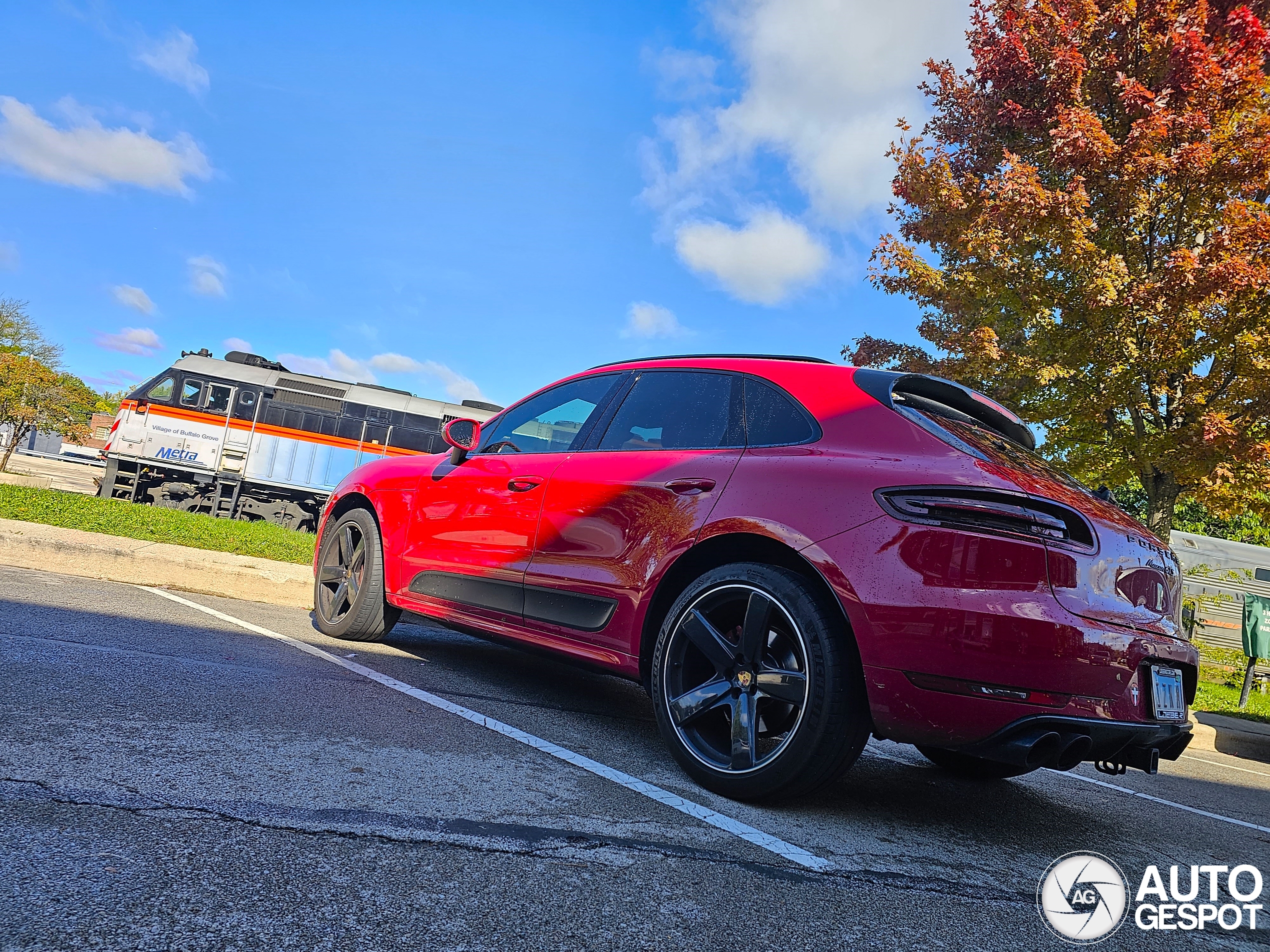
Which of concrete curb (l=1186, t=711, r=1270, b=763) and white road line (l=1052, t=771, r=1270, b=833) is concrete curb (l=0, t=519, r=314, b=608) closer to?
white road line (l=1052, t=771, r=1270, b=833)

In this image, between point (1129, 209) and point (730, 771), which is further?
point (1129, 209)

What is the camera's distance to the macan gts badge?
97.2 inches

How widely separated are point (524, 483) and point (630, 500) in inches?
29.5

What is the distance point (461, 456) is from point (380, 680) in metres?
1.26

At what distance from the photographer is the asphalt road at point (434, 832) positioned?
5.22 feet

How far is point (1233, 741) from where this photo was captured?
7.58 meters

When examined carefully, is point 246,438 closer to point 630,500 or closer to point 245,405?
point 245,405

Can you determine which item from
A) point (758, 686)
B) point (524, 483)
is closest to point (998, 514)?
point (758, 686)

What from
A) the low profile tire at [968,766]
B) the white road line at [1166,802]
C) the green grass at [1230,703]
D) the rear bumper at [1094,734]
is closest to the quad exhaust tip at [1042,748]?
the rear bumper at [1094,734]

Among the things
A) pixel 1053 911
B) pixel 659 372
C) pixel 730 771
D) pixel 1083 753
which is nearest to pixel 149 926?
pixel 730 771

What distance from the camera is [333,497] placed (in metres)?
5.36

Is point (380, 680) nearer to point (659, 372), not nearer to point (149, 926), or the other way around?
point (659, 372)

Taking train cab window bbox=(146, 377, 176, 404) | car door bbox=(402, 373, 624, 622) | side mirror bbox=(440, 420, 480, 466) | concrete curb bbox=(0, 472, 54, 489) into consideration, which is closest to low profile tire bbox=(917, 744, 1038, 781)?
car door bbox=(402, 373, 624, 622)

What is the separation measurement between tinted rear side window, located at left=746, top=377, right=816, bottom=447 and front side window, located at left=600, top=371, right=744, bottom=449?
0.22ft
